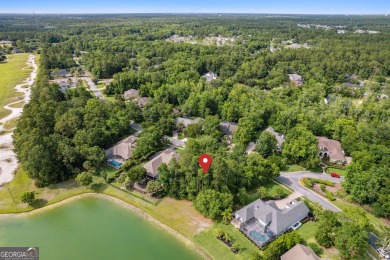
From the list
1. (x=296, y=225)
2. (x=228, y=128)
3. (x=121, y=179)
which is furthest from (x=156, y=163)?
(x=296, y=225)

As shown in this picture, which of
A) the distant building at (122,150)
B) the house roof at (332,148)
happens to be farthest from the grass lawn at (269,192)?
the distant building at (122,150)

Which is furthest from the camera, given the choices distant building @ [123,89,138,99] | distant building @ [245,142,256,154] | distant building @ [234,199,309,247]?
distant building @ [123,89,138,99]

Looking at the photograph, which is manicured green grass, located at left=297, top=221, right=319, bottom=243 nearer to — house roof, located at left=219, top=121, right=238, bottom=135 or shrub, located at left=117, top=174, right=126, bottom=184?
house roof, located at left=219, top=121, right=238, bottom=135

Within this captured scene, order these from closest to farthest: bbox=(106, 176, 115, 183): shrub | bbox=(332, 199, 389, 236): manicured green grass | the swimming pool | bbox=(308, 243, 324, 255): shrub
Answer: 1. bbox=(308, 243, 324, 255): shrub
2. the swimming pool
3. bbox=(332, 199, 389, 236): manicured green grass
4. bbox=(106, 176, 115, 183): shrub

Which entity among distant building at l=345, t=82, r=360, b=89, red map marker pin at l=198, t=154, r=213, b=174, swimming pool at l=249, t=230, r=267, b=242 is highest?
distant building at l=345, t=82, r=360, b=89

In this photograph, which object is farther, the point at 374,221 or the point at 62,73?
the point at 62,73

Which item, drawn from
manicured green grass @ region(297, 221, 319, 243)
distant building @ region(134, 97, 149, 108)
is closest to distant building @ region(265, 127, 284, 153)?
manicured green grass @ region(297, 221, 319, 243)

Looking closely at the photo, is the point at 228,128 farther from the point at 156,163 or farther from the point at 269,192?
the point at 156,163

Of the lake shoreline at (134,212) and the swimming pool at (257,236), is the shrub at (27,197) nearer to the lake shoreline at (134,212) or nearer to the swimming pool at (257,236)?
the lake shoreline at (134,212)
